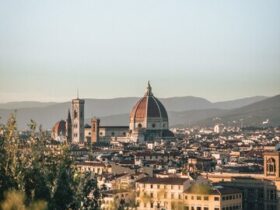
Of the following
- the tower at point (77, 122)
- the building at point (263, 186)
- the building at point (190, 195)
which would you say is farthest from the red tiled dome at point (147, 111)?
the building at point (190, 195)

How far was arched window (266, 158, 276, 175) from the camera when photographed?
221 ft

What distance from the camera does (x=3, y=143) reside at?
132ft

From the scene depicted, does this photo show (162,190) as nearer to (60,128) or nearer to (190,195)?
(190,195)

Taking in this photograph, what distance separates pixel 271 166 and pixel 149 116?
360 feet

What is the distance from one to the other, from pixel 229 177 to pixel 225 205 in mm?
9226

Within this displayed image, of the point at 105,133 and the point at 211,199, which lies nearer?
the point at 211,199

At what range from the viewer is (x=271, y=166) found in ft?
222

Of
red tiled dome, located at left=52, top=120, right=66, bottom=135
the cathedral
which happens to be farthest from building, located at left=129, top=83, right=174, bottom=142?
red tiled dome, located at left=52, top=120, right=66, bottom=135

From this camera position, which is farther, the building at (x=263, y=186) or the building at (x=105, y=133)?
the building at (x=105, y=133)

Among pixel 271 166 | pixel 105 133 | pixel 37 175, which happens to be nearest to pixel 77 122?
pixel 105 133

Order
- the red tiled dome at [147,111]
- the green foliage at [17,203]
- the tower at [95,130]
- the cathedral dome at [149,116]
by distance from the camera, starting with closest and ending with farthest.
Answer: the green foliage at [17,203] < the tower at [95,130] < the cathedral dome at [149,116] < the red tiled dome at [147,111]

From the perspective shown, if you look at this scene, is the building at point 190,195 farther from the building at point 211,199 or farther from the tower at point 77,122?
the tower at point 77,122

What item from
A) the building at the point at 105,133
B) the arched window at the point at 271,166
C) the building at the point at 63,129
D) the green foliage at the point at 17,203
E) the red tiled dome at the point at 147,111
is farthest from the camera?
the red tiled dome at the point at 147,111

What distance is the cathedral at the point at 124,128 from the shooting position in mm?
173750
